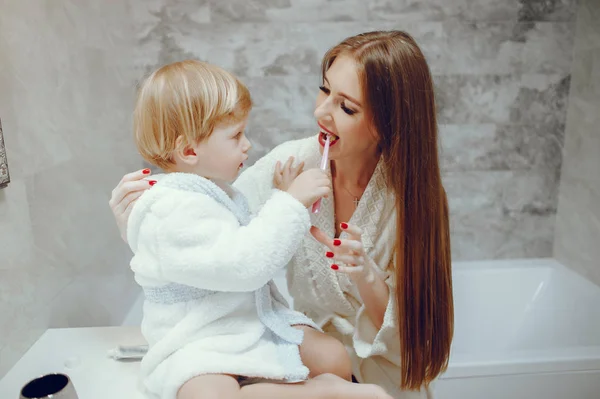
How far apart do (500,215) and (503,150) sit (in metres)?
0.28

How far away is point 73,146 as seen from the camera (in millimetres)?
1162

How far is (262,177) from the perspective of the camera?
1.16 meters

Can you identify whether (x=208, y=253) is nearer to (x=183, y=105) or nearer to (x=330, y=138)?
(x=183, y=105)

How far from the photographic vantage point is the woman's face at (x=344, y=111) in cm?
100

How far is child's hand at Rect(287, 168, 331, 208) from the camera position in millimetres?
825

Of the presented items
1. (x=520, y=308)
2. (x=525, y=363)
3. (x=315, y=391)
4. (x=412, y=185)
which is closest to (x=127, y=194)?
(x=315, y=391)

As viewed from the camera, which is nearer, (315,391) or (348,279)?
(315,391)

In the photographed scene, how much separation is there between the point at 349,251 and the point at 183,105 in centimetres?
41

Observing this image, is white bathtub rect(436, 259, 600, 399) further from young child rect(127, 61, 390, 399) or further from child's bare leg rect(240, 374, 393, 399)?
young child rect(127, 61, 390, 399)

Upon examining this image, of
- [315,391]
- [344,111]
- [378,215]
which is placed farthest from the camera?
[378,215]

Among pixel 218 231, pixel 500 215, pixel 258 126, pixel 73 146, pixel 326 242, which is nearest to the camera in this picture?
pixel 218 231

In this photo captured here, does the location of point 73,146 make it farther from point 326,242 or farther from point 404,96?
point 404,96

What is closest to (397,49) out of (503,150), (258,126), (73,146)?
(73,146)

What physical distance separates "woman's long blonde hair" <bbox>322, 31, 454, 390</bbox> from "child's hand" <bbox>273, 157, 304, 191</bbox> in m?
0.19
